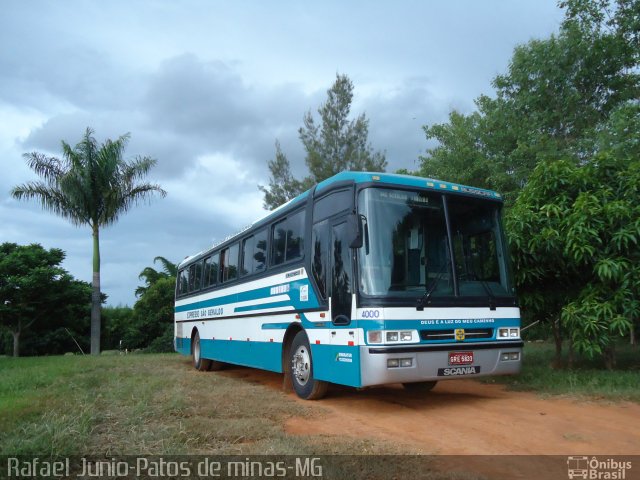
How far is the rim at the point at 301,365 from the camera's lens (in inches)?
327

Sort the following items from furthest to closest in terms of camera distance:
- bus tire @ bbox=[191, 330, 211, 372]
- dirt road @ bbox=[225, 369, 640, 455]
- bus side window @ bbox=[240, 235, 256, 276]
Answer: bus tire @ bbox=[191, 330, 211, 372] < bus side window @ bbox=[240, 235, 256, 276] < dirt road @ bbox=[225, 369, 640, 455]

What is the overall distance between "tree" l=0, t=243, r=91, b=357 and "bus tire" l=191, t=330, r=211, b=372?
9747 millimetres

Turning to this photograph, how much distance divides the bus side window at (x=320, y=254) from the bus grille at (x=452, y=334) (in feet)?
5.12

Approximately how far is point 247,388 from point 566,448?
216 inches

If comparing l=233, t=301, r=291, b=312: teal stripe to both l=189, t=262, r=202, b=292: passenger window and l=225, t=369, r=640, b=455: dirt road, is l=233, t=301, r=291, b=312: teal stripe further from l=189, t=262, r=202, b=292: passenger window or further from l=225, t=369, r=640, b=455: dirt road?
l=189, t=262, r=202, b=292: passenger window

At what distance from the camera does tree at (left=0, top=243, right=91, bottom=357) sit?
70.8 feet

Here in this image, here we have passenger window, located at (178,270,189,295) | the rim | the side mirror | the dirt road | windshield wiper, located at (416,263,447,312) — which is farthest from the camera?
passenger window, located at (178,270,189,295)

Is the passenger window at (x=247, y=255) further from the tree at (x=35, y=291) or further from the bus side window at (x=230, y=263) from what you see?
the tree at (x=35, y=291)

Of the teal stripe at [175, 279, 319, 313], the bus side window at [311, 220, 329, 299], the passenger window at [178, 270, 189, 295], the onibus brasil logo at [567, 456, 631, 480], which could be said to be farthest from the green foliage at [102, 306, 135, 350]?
the onibus brasil logo at [567, 456, 631, 480]

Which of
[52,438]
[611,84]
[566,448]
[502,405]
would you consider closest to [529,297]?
[502,405]

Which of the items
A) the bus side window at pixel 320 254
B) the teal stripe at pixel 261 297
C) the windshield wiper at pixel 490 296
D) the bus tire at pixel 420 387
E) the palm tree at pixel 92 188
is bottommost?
the bus tire at pixel 420 387

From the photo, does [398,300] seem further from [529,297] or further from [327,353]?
[529,297]

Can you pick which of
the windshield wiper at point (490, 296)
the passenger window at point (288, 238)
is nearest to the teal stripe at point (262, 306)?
the passenger window at point (288, 238)

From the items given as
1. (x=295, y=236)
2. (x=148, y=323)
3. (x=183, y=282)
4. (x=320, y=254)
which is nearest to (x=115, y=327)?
(x=148, y=323)
